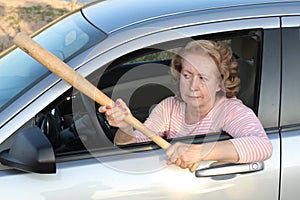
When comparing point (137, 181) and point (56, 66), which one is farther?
point (137, 181)

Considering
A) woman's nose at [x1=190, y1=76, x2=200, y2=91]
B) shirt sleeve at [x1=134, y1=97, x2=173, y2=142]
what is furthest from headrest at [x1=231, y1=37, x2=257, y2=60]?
shirt sleeve at [x1=134, y1=97, x2=173, y2=142]

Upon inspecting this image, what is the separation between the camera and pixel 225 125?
93.4 inches

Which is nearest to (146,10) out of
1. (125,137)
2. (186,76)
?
(186,76)

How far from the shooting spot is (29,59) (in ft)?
8.26

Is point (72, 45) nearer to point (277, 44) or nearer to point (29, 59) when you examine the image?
point (29, 59)

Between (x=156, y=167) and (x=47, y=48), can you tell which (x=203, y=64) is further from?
(x=47, y=48)

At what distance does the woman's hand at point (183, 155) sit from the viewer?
83.7 inches

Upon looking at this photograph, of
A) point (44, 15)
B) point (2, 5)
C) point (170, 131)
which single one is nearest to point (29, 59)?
point (170, 131)

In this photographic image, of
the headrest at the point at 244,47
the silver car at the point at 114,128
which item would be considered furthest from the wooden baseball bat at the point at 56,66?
the headrest at the point at 244,47

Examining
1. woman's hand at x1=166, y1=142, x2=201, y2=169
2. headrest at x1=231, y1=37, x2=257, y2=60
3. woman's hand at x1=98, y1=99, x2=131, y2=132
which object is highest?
headrest at x1=231, y1=37, x2=257, y2=60

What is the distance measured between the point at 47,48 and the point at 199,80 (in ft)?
2.45

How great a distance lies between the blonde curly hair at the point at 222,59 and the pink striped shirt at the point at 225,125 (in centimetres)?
6

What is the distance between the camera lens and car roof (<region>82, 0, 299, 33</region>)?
2.40 metres

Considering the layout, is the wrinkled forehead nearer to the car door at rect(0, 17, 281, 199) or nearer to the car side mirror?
the car door at rect(0, 17, 281, 199)
